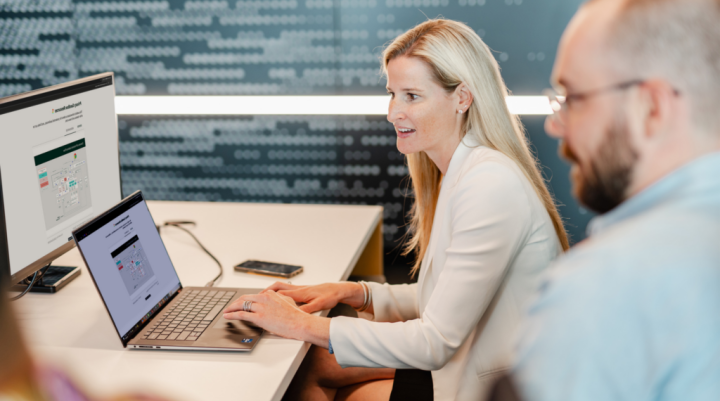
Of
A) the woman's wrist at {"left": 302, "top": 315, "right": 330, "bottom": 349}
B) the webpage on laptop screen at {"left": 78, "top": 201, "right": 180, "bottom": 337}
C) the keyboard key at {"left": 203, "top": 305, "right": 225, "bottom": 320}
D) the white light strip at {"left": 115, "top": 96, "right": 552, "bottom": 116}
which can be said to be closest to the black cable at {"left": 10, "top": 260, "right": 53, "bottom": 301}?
the webpage on laptop screen at {"left": 78, "top": 201, "right": 180, "bottom": 337}

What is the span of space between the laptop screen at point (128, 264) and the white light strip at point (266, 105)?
80.8 inches

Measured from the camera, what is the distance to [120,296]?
1.06 metres

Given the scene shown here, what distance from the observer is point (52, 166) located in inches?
50.7

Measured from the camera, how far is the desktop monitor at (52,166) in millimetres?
1166

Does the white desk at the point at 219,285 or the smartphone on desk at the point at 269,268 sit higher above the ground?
the smartphone on desk at the point at 269,268

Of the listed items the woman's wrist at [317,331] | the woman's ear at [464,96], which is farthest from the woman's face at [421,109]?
the woman's wrist at [317,331]

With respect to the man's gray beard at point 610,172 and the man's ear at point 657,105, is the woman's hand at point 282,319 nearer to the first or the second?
the man's gray beard at point 610,172

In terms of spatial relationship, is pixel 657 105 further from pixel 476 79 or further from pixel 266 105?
pixel 266 105

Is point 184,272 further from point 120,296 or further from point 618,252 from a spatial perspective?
point 618,252

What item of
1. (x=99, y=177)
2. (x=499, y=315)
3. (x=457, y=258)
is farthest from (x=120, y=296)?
(x=499, y=315)

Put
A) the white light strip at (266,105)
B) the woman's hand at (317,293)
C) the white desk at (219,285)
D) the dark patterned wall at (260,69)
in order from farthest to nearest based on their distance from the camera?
the white light strip at (266,105), the dark patterned wall at (260,69), the woman's hand at (317,293), the white desk at (219,285)

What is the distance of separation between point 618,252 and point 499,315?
712 mm

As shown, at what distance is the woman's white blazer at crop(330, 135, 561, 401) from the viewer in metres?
1.12

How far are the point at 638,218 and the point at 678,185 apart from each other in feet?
0.18
